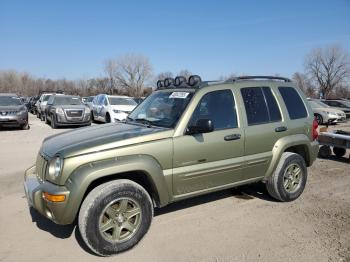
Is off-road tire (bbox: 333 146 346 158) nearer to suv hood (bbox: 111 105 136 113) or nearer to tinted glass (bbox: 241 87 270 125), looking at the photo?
tinted glass (bbox: 241 87 270 125)

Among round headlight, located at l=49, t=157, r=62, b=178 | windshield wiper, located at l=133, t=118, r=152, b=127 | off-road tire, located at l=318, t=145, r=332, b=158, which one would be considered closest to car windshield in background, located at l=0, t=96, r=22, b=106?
windshield wiper, located at l=133, t=118, r=152, b=127

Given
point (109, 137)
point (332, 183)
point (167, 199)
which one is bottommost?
point (332, 183)

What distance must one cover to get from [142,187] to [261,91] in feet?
8.19

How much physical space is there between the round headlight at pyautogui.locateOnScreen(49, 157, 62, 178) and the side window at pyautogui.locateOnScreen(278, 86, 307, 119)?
3618mm

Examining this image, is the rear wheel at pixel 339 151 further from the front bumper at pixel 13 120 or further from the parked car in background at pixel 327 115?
the front bumper at pixel 13 120

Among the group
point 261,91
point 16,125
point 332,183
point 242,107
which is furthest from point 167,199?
point 16,125

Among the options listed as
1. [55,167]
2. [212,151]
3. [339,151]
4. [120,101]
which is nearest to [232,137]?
[212,151]

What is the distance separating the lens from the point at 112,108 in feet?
59.0

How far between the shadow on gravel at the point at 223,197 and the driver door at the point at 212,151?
85 centimetres

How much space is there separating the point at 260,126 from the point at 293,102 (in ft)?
3.35

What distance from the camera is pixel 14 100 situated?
17.4 meters

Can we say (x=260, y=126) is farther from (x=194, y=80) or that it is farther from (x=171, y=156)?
(x=171, y=156)

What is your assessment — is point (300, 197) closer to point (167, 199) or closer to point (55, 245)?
point (167, 199)

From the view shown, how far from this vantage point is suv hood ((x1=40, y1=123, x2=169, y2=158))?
394 cm
